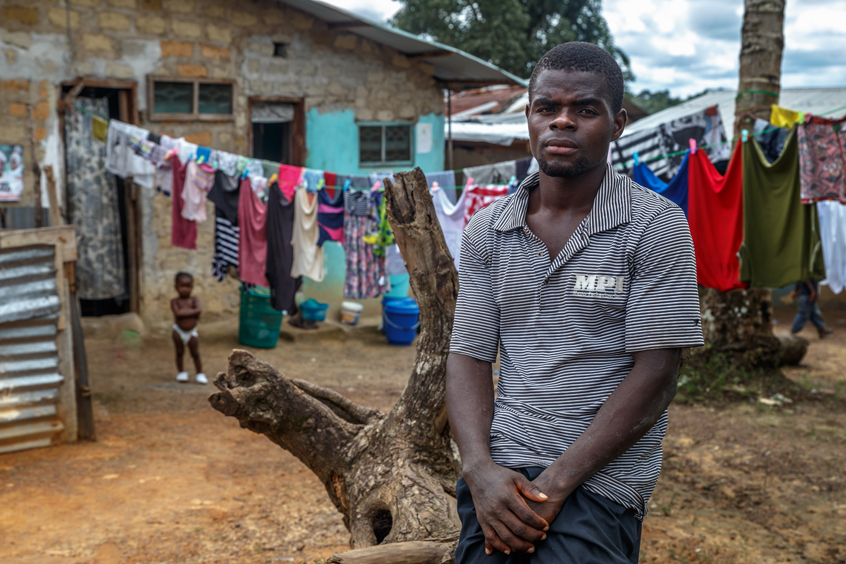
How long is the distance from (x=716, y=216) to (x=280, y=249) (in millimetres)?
3884

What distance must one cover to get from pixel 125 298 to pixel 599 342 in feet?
26.2

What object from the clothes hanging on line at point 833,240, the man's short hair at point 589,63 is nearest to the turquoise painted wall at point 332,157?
the clothes hanging on line at point 833,240

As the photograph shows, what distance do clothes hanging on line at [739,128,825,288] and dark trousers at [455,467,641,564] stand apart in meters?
4.35

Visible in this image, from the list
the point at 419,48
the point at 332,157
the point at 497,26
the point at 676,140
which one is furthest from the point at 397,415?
the point at 497,26

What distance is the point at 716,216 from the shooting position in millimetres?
5664

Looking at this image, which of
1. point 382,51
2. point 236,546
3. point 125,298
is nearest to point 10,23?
point 125,298

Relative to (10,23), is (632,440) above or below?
below

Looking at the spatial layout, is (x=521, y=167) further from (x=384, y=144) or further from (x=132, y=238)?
(x=132, y=238)

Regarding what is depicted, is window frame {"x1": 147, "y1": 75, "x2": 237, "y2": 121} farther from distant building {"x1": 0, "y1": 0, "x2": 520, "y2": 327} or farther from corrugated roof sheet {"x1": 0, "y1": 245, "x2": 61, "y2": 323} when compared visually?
corrugated roof sheet {"x1": 0, "y1": 245, "x2": 61, "y2": 323}

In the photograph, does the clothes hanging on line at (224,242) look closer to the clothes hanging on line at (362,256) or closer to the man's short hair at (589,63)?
the clothes hanging on line at (362,256)

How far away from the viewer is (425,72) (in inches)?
388

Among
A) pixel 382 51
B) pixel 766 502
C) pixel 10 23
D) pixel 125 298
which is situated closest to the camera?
pixel 766 502

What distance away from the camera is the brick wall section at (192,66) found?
7.36m

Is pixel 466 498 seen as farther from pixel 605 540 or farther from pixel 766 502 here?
pixel 766 502
